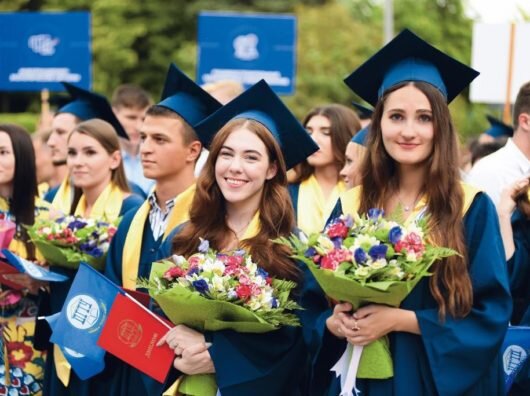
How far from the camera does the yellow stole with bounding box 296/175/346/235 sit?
23.9 ft

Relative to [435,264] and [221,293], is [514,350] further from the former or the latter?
[221,293]

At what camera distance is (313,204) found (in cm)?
750

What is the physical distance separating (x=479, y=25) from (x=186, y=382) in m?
6.56

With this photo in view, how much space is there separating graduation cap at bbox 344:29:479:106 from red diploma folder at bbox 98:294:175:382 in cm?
151

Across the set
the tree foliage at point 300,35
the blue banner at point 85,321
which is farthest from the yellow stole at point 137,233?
the tree foliage at point 300,35

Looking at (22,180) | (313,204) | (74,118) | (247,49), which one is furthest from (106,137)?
(247,49)

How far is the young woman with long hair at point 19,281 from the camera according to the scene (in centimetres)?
659

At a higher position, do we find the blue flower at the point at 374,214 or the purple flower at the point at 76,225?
the blue flower at the point at 374,214

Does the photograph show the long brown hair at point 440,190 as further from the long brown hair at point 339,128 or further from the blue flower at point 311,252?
the long brown hair at point 339,128

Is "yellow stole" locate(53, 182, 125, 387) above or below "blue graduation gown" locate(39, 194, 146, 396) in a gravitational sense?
above

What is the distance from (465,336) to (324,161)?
3.48 m

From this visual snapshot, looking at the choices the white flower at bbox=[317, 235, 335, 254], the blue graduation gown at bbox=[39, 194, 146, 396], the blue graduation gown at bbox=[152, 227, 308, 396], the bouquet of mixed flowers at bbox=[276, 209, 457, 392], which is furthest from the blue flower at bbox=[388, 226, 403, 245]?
the blue graduation gown at bbox=[39, 194, 146, 396]

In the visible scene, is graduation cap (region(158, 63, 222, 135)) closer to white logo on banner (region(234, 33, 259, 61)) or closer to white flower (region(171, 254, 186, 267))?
white flower (region(171, 254, 186, 267))

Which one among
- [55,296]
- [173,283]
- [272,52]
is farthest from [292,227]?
[272,52]
